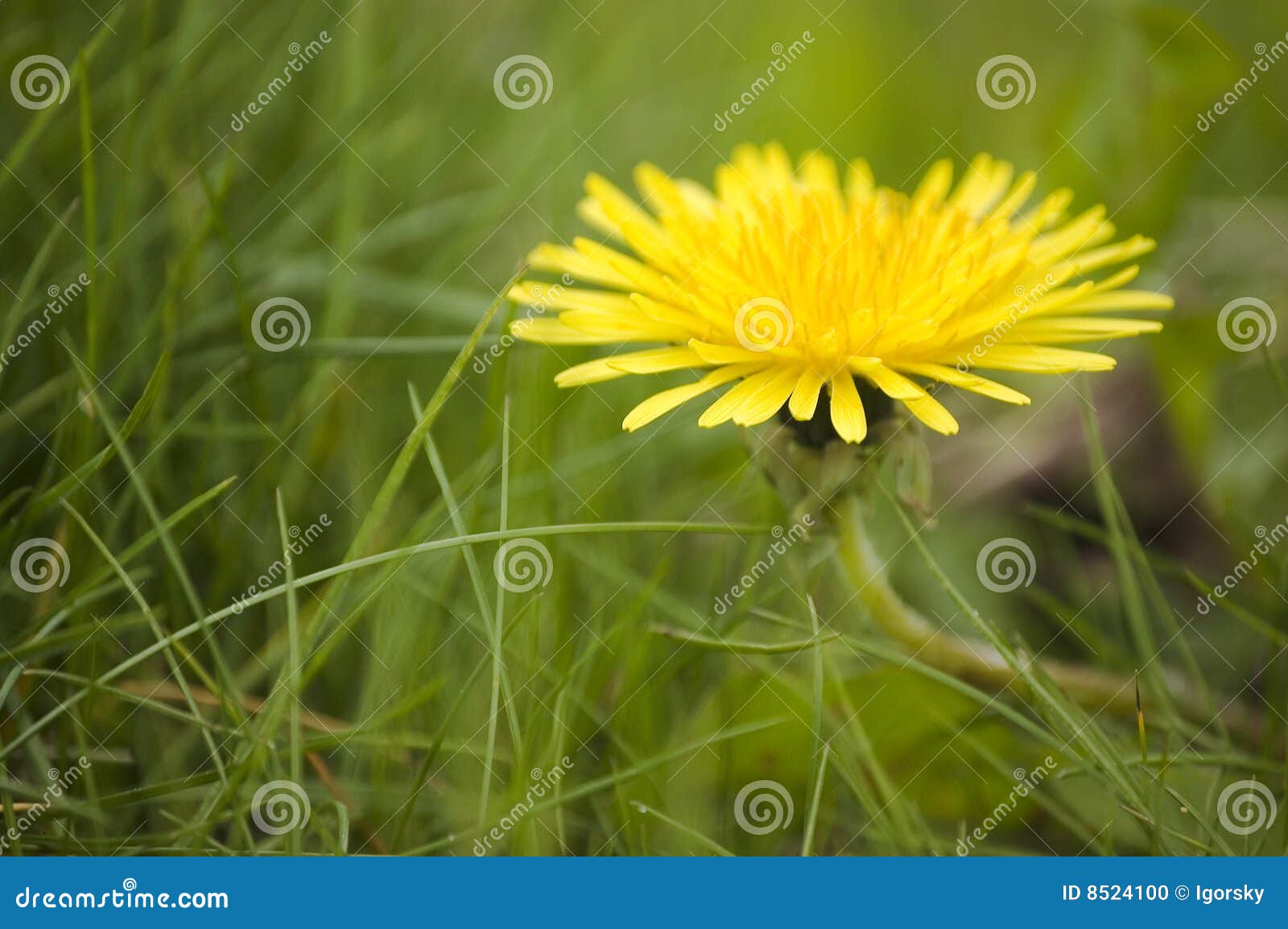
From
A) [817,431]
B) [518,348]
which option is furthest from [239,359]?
[817,431]

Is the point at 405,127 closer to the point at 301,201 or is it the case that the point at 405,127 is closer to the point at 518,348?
the point at 301,201

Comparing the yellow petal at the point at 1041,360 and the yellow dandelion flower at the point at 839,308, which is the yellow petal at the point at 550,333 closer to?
the yellow dandelion flower at the point at 839,308

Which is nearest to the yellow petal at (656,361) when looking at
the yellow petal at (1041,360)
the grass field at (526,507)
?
the grass field at (526,507)

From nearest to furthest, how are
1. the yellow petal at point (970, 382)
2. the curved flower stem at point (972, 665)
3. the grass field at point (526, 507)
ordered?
the yellow petal at point (970, 382) → the grass field at point (526, 507) → the curved flower stem at point (972, 665)

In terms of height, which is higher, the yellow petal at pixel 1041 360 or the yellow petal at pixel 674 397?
the yellow petal at pixel 1041 360

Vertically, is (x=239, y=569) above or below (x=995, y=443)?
below

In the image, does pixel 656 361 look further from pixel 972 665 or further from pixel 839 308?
pixel 972 665

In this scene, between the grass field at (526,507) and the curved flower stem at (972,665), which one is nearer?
the grass field at (526,507)
